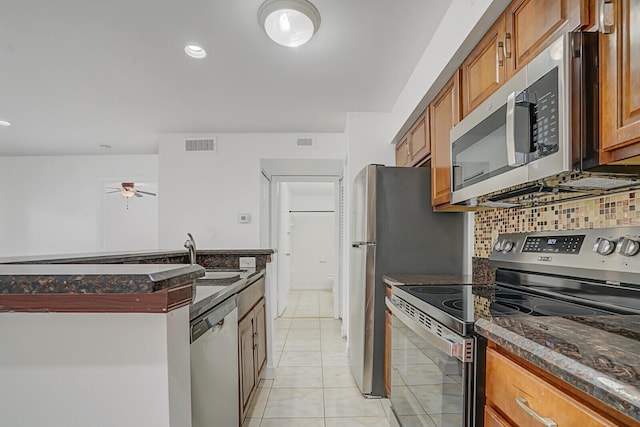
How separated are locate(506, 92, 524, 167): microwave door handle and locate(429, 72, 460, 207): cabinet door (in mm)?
659

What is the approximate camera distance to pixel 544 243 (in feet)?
5.10

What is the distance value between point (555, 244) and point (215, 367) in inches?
58.7

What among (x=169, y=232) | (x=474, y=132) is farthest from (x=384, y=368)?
(x=169, y=232)

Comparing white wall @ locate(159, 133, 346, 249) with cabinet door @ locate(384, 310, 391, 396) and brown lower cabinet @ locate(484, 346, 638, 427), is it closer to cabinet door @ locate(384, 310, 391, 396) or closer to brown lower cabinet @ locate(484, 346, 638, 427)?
cabinet door @ locate(384, 310, 391, 396)

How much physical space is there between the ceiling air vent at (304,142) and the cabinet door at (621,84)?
10.4ft

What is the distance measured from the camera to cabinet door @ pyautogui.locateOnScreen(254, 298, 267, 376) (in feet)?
7.87

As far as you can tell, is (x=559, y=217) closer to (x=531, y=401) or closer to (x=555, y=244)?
(x=555, y=244)

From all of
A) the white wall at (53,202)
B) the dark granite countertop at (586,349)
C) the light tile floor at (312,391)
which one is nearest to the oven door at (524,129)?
the dark granite countertop at (586,349)

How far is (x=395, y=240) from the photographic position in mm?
2369

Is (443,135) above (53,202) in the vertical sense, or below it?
above

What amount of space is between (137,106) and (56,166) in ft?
9.55

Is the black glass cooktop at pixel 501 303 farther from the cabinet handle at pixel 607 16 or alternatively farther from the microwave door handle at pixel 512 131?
the cabinet handle at pixel 607 16

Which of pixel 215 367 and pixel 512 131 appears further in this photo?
pixel 215 367

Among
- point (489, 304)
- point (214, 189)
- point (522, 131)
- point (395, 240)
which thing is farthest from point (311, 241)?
point (522, 131)
